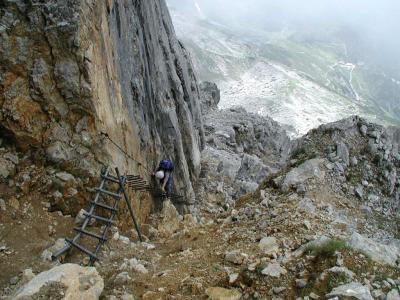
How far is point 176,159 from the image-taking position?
2881 centimetres

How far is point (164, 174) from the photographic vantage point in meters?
24.0

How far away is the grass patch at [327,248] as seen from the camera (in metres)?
12.0

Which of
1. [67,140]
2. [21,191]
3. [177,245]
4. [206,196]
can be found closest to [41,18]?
[67,140]

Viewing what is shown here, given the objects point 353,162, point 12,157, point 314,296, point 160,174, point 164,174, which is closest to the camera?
point 314,296

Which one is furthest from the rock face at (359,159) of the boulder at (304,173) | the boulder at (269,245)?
the boulder at (269,245)

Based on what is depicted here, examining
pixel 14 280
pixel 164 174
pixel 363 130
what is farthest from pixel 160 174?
pixel 14 280

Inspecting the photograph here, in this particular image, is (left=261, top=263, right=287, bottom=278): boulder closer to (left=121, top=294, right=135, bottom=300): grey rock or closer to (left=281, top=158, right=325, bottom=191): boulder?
(left=121, top=294, right=135, bottom=300): grey rock

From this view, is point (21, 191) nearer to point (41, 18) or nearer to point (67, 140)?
point (67, 140)

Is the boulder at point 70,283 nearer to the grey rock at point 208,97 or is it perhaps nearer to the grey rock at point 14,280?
→ the grey rock at point 14,280

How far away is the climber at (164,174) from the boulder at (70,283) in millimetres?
12532

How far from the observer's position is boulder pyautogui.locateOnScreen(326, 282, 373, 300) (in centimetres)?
1031

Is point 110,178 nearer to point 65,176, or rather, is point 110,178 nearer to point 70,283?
point 65,176

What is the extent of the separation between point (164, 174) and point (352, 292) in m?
14.5

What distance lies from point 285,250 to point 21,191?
842 cm
